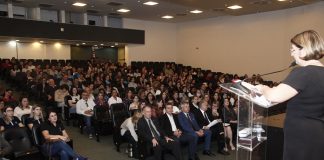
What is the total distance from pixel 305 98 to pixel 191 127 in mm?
4769

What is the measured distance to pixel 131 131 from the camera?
580 cm

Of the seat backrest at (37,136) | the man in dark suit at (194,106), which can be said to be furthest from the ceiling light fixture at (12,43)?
the seat backrest at (37,136)

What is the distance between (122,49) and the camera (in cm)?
1942

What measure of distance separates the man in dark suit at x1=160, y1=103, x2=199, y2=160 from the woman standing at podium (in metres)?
4.08

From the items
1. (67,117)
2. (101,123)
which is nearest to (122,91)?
(67,117)

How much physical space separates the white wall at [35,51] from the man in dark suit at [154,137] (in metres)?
12.7

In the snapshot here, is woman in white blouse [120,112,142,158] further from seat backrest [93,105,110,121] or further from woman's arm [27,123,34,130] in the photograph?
woman's arm [27,123,34,130]

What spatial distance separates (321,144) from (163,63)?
17.2 meters

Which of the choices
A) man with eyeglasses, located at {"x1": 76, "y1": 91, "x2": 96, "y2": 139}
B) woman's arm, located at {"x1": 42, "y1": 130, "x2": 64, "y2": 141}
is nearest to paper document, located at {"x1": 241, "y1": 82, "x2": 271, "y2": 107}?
woman's arm, located at {"x1": 42, "y1": 130, "x2": 64, "y2": 141}

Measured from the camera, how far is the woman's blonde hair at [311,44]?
5.34 ft

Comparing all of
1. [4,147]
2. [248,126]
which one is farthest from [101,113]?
[248,126]

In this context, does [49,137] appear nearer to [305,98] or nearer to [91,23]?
[305,98]

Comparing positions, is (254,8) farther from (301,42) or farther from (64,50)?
(301,42)

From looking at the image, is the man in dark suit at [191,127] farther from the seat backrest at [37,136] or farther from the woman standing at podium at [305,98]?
the woman standing at podium at [305,98]
